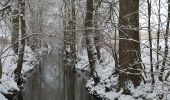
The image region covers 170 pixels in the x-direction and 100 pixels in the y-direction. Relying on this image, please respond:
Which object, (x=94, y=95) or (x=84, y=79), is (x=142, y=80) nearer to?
(x=94, y=95)

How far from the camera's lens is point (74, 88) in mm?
21469

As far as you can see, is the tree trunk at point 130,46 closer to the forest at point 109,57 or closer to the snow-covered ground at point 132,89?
the forest at point 109,57

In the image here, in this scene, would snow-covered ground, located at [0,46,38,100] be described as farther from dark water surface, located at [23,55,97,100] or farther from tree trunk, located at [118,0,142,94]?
tree trunk, located at [118,0,142,94]

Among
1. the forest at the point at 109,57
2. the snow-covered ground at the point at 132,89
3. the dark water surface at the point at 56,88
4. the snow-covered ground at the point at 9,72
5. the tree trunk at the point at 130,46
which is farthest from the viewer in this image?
the dark water surface at the point at 56,88

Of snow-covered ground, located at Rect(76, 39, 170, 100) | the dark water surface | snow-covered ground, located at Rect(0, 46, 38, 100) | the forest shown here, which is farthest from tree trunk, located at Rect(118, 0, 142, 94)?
snow-covered ground, located at Rect(0, 46, 38, 100)

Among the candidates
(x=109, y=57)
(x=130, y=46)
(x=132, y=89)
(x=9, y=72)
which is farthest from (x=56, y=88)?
(x=130, y=46)

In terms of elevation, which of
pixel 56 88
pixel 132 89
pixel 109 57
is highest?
pixel 109 57

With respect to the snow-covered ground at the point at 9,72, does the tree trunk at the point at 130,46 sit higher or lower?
higher

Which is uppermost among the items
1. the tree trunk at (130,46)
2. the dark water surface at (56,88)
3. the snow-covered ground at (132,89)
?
Result: the tree trunk at (130,46)

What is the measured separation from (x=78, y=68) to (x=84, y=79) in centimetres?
656

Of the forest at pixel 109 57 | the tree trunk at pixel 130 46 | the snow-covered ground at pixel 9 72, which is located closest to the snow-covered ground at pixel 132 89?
the forest at pixel 109 57

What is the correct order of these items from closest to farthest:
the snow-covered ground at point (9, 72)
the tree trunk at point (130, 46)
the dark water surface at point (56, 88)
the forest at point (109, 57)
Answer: the forest at point (109, 57) < the tree trunk at point (130, 46) < the snow-covered ground at point (9, 72) < the dark water surface at point (56, 88)

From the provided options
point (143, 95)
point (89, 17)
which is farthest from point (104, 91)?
point (89, 17)

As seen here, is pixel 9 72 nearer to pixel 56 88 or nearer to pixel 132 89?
pixel 56 88
